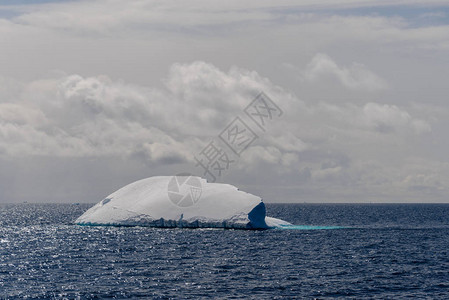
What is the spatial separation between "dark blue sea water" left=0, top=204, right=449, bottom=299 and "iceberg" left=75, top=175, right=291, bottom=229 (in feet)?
10.8

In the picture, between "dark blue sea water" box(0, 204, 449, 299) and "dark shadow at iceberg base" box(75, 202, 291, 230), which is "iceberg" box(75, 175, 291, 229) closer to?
"dark shadow at iceberg base" box(75, 202, 291, 230)

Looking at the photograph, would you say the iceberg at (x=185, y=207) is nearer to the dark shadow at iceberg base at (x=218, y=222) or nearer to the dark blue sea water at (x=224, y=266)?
the dark shadow at iceberg base at (x=218, y=222)

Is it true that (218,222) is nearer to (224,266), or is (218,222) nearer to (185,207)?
(185,207)

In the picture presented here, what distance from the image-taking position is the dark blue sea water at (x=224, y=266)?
38344 mm

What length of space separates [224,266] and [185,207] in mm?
34966

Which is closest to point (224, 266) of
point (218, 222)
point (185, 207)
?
point (218, 222)

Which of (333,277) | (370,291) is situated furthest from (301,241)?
(370,291)

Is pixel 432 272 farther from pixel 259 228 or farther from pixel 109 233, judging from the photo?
pixel 109 233

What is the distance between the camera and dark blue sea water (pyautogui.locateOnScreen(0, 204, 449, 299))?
38344mm

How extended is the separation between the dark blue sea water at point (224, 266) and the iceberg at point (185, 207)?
3293 mm

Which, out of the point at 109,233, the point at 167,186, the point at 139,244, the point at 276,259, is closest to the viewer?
the point at 276,259

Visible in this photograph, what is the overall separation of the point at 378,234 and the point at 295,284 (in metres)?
45.2

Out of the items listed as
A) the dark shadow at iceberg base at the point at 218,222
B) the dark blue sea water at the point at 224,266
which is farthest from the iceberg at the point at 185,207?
the dark blue sea water at the point at 224,266

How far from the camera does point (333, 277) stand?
44.0 meters
